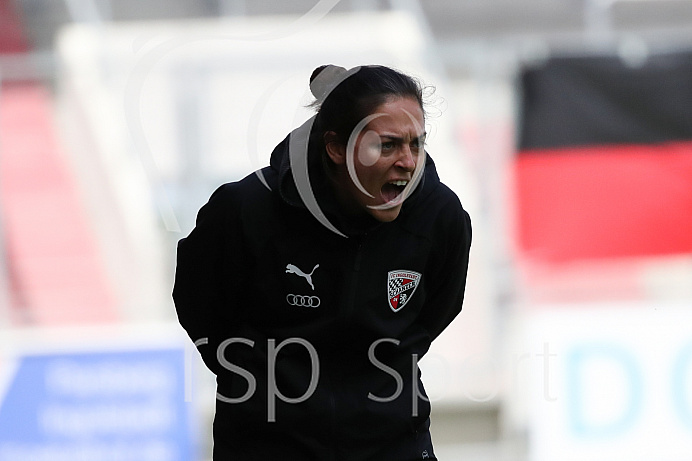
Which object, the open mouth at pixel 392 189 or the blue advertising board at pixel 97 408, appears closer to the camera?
the open mouth at pixel 392 189

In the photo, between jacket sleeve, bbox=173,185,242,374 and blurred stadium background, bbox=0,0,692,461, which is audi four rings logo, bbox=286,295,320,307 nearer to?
jacket sleeve, bbox=173,185,242,374

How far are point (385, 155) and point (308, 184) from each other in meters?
0.21

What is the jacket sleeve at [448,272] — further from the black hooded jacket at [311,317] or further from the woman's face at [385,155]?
the woman's face at [385,155]

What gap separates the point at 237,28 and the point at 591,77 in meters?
2.37

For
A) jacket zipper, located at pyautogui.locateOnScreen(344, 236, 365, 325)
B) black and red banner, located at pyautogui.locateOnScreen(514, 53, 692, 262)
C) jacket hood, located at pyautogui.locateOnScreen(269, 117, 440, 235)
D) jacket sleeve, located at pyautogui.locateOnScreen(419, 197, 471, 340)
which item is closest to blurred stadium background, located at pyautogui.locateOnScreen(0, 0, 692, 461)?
Answer: black and red banner, located at pyautogui.locateOnScreen(514, 53, 692, 262)

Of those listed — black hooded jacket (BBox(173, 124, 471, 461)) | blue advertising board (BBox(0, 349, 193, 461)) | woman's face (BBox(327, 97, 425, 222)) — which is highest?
woman's face (BBox(327, 97, 425, 222))

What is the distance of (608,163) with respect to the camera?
18.4 feet

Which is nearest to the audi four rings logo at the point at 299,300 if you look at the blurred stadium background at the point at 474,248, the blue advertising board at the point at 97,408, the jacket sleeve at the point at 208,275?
the jacket sleeve at the point at 208,275

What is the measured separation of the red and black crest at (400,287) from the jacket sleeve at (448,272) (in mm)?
120

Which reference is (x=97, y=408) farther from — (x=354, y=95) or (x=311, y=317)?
(x=354, y=95)

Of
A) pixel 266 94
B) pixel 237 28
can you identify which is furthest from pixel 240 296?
pixel 237 28

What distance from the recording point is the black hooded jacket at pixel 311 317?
2.51 m

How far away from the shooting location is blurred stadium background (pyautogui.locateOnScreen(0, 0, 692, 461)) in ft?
17.7

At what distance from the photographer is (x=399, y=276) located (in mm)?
2594
